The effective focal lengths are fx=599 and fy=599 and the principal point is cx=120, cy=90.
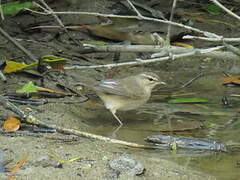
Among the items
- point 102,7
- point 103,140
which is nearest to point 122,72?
point 102,7

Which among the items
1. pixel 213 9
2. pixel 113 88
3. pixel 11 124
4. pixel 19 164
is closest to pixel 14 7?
pixel 113 88

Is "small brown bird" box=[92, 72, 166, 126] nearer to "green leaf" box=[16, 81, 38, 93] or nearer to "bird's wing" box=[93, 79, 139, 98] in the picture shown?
"bird's wing" box=[93, 79, 139, 98]

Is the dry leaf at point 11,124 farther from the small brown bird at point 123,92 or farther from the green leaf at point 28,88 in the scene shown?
the small brown bird at point 123,92

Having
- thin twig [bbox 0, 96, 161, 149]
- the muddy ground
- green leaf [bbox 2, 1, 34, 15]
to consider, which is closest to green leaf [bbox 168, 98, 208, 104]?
the muddy ground

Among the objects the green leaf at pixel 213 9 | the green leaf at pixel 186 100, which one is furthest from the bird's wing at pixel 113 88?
the green leaf at pixel 213 9

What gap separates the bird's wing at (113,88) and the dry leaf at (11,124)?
1.50 metres

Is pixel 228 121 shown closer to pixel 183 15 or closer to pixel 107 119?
pixel 107 119

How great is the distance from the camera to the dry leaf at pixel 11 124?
653 centimetres

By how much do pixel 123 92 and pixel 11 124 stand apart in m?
2.04

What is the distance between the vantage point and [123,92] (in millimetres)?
8188

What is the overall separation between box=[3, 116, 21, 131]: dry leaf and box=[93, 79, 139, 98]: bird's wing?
4.94 ft

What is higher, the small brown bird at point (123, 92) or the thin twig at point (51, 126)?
the small brown bird at point (123, 92)

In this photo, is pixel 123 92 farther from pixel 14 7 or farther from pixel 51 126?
pixel 14 7

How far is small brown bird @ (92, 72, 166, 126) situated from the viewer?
801cm
